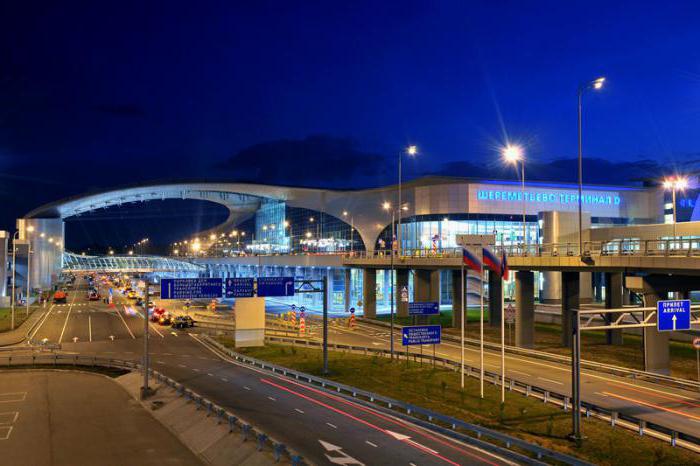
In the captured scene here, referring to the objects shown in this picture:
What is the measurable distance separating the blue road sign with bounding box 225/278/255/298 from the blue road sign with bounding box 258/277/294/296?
0.74 meters

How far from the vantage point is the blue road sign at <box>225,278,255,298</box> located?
1613 inches

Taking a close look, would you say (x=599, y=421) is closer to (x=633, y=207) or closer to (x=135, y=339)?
(x=135, y=339)

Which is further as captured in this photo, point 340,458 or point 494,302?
point 494,302

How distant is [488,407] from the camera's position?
84.9ft

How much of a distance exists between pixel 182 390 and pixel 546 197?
242ft

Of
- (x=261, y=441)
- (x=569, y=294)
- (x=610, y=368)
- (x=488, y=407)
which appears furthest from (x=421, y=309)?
(x=261, y=441)

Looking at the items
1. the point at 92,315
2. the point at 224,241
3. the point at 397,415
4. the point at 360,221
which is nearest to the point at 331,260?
the point at 360,221

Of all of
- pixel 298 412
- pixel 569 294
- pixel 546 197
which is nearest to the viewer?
pixel 298 412

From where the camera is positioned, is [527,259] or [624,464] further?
[527,259]

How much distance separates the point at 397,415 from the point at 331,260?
5052cm

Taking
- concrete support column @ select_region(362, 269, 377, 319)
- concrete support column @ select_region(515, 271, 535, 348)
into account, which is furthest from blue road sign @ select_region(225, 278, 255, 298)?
concrete support column @ select_region(362, 269, 377, 319)

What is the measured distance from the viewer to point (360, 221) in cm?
9738

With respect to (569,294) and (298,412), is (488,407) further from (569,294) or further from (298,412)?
(569,294)

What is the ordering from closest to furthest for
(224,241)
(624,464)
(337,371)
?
(624,464) → (337,371) → (224,241)
